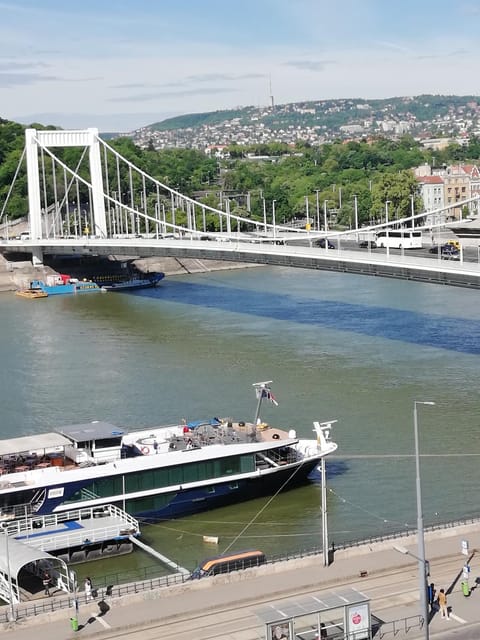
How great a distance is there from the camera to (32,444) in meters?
17.7

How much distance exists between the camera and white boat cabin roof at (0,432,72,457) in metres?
17.5

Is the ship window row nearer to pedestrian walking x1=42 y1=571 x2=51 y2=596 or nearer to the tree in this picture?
pedestrian walking x1=42 y1=571 x2=51 y2=596

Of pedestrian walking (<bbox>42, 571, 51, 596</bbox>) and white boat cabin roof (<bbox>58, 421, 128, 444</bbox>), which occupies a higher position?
white boat cabin roof (<bbox>58, 421, 128, 444</bbox>)

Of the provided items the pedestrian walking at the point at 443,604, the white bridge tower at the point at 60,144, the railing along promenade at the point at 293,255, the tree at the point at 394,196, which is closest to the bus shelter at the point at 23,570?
the pedestrian walking at the point at 443,604

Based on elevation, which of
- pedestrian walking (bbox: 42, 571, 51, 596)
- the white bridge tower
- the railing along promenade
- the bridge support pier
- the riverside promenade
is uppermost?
the white bridge tower

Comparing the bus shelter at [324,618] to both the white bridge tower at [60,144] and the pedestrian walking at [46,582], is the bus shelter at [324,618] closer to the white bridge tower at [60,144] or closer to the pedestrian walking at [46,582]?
the pedestrian walking at [46,582]

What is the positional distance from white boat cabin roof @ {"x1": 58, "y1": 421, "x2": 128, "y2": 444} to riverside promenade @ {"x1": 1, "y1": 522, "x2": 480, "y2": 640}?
16.0 feet

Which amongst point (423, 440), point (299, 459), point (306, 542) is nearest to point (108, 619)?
point (306, 542)

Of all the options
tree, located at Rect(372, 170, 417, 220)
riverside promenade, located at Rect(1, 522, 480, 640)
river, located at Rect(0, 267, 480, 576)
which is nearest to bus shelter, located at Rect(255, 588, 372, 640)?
riverside promenade, located at Rect(1, 522, 480, 640)

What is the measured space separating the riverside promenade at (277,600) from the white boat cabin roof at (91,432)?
4.87 meters

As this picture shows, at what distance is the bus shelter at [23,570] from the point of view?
13.6 m

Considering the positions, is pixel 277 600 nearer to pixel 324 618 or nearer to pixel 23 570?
pixel 324 618

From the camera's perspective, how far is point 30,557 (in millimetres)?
13961

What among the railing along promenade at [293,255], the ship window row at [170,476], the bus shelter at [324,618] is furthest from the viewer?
the railing along promenade at [293,255]
